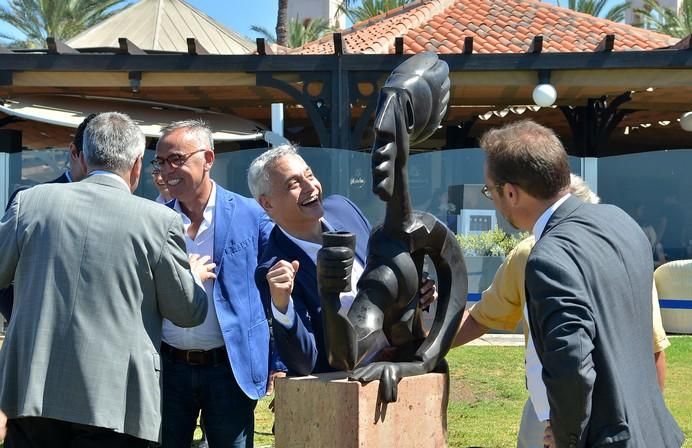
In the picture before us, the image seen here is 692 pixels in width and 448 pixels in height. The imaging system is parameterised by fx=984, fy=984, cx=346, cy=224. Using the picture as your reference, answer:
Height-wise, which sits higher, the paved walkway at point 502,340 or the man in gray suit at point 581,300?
the man in gray suit at point 581,300

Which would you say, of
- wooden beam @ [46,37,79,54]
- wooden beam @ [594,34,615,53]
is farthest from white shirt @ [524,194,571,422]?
wooden beam @ [46,37,79,54]

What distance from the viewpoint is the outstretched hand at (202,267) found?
328cm

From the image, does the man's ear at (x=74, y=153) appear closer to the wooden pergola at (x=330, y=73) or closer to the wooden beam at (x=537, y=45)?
the wooden pergola at (x=330, y=73)

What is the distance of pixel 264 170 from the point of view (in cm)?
345

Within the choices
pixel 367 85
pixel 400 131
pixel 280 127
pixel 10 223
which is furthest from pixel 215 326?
pixel 367 85

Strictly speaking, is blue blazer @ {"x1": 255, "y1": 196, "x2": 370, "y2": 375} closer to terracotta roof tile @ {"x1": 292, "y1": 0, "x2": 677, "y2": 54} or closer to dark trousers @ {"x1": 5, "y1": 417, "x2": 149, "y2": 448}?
dark trousers @ {"x1": 5, "y1": 417, "x2": 149, "y2": 448}

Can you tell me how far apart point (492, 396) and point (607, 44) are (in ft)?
18.2

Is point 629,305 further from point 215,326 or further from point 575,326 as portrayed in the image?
point 215,326

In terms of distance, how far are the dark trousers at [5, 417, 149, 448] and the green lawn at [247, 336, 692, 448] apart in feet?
8.60

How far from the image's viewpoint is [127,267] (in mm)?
2977

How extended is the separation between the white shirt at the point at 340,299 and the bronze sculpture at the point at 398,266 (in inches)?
2.3

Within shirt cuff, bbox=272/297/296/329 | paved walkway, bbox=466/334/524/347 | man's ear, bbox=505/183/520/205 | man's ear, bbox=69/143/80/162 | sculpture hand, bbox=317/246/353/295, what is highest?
man's ear, bbox=69/143/80/162

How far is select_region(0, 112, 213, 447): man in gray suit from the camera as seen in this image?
2.90m

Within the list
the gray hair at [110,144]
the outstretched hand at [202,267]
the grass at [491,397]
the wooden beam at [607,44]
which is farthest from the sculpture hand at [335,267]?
the wooden beam at [607,44]
